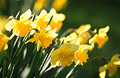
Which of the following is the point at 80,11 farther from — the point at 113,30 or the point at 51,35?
the point at 51,35

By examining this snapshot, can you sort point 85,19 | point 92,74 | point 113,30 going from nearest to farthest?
1. point 92,74
2. point 113,30
3. point 85,19

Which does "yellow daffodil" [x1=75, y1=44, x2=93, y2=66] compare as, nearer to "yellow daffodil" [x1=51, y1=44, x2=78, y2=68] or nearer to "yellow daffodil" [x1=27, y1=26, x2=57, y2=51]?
"yellow daffodil" [x1=51, y1=44, x2=78, y2=68]

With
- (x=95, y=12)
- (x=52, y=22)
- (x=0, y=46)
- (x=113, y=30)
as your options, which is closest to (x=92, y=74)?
(x=52, y=22)

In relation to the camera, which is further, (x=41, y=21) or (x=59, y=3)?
(x=59, y=3)

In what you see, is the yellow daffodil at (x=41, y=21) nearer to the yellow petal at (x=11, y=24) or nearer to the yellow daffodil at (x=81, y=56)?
the yellow petal at (x=11, y=24)

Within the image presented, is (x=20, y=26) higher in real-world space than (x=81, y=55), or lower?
higher

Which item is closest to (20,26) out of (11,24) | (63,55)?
(11,24)

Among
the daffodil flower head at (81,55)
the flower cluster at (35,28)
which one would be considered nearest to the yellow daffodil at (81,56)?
the daffodil flower head at (81,55)

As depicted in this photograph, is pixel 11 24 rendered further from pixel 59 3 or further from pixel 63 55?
pixel 59 3
